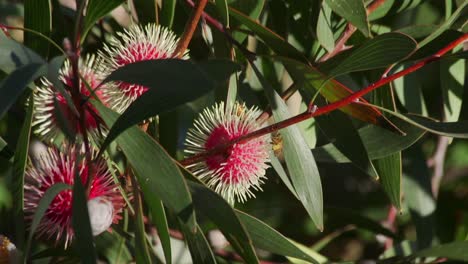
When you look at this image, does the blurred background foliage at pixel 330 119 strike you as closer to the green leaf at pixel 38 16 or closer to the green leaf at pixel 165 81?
the green leaf at pixel 38 16

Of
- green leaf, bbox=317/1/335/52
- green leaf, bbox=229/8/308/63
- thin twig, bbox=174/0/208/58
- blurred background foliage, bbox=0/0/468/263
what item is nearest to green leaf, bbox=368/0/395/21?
blurred background foliage, bbox=0/0/468/263

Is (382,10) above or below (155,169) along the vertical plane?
above

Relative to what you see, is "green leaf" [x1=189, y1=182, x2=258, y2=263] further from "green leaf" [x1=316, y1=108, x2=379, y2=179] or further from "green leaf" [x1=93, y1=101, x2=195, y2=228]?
"green leaf" [x1=316, y1=108, x2=379, y2=179]

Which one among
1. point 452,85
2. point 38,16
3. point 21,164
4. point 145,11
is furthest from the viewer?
point 452,85

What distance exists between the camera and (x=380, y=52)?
855 millimetres

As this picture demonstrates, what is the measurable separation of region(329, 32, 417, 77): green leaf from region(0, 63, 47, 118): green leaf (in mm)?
325

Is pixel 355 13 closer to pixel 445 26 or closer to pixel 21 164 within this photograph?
pixel 445 26

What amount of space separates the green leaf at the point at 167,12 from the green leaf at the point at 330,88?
0.45 ft

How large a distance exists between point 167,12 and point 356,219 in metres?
0.47

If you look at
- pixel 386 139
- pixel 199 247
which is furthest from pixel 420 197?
pixel 199 247

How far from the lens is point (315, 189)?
0.92m

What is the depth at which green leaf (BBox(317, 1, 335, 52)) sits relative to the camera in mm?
1003

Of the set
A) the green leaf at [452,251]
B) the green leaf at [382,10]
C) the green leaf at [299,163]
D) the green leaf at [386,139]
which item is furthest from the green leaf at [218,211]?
the green leaf at [382,10]

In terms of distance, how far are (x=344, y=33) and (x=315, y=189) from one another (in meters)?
0.25
